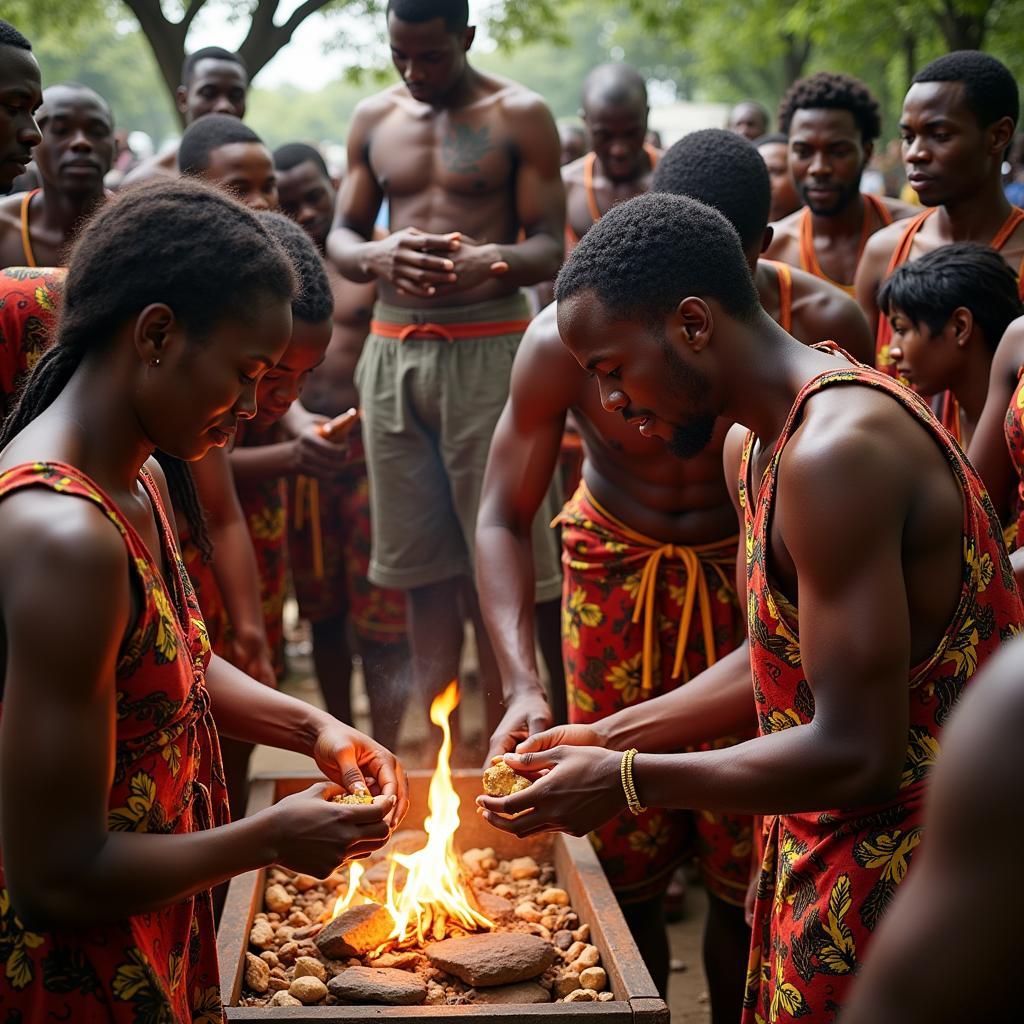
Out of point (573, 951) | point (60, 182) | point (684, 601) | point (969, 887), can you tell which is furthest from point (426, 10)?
point (969, 887)

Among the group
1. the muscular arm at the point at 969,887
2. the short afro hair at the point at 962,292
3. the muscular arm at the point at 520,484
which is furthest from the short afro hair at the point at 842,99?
the muscular arm at the point at 969,887

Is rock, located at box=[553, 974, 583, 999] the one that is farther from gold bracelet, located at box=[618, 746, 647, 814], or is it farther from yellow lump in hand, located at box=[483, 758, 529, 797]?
gold bracelet, located at box=[618, 746, 647, 814]

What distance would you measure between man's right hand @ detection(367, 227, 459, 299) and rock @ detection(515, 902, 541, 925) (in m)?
2.60

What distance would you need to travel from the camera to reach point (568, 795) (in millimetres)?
2568

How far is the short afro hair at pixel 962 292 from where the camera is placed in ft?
12.9

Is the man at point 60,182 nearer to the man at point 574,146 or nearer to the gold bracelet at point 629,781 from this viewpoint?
the gold bracelet at point 629,781

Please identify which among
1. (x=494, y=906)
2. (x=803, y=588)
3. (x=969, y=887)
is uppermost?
(x=969, y=887)

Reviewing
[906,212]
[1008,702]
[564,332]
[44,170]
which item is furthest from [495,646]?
[906,212]

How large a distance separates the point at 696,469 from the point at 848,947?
176 centimetres

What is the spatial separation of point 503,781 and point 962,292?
2.33 m

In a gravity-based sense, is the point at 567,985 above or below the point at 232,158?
below

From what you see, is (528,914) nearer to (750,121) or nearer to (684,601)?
(684,601)

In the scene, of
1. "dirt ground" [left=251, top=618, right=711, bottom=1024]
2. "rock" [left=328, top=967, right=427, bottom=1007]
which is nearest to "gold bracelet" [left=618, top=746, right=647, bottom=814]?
"rock" [left=328, top=967, right=427, bottom=1007]

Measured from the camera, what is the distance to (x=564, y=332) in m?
2.67
